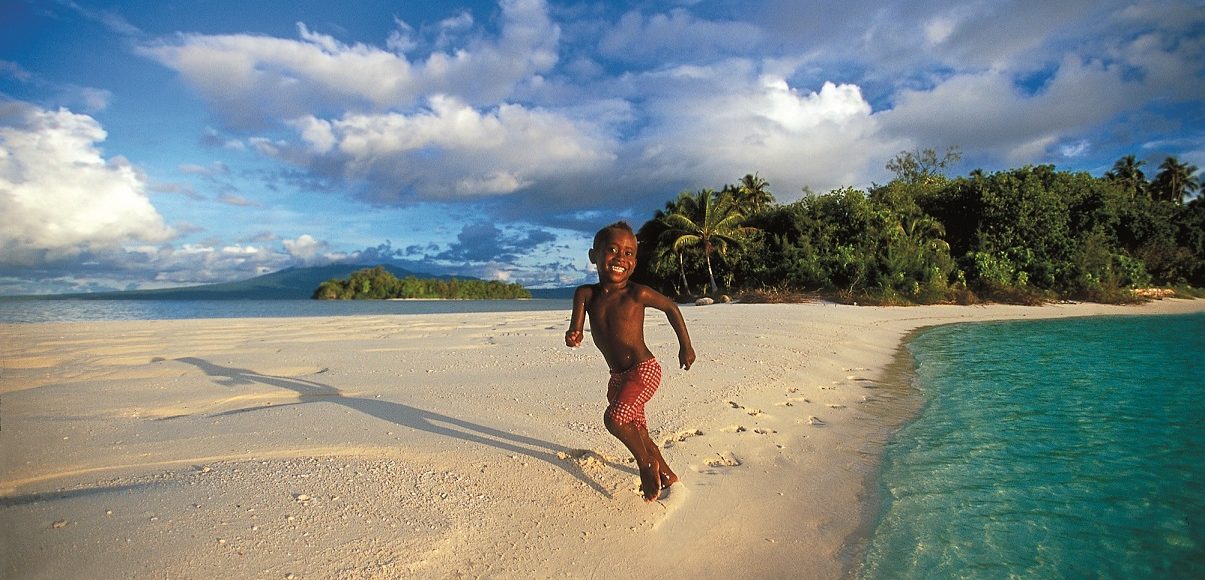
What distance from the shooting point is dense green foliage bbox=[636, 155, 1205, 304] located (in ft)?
79.3

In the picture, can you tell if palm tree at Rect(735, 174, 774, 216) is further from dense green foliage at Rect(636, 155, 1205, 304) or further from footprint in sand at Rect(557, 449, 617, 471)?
footprint in sand at Rect(557, 449, 617, 471)

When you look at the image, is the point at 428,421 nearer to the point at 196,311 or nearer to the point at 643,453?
the point at 643,453

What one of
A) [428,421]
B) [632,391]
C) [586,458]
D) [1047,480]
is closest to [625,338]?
[632,391]

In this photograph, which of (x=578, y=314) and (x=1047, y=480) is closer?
(x=578, y=314)

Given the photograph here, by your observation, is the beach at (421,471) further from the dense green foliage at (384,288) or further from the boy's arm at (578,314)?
the dense green foliage at (384,288)

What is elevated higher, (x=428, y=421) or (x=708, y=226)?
(x=708, y=226)

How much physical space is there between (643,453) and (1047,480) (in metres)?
2.57

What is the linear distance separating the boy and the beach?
1.09 feet

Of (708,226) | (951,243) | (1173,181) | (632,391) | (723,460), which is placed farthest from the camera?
(1173,181)

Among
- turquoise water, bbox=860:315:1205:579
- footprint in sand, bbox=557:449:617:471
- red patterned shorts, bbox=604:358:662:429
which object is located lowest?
turquoise water, bbox=860:315:1205:579

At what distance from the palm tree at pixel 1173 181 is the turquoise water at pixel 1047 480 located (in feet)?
242

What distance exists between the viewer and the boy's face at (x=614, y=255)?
293 cm

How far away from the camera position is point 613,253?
2.93 m

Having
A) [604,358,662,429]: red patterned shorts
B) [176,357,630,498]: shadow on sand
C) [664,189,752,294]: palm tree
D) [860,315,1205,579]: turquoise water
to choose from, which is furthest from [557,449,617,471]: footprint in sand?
[664,189,752,294]: palm tree
